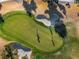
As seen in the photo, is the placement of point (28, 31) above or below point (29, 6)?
below

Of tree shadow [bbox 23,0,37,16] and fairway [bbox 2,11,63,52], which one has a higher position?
tree shadow [bbox 23,0,37,16]

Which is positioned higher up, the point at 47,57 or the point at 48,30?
the point at 48,30

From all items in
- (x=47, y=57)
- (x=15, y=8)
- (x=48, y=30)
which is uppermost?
(x=15, y=8)

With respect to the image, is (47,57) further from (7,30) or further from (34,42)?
(7,30)

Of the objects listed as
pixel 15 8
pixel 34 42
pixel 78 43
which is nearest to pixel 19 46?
pixel 34 42

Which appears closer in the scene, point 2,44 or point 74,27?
point 2,44

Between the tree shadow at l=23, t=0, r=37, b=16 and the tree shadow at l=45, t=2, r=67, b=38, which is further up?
the tree shadow at l=23, t=0, r=37, b=16

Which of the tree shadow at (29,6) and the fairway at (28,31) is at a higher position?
the tree shadow at (29,6)
